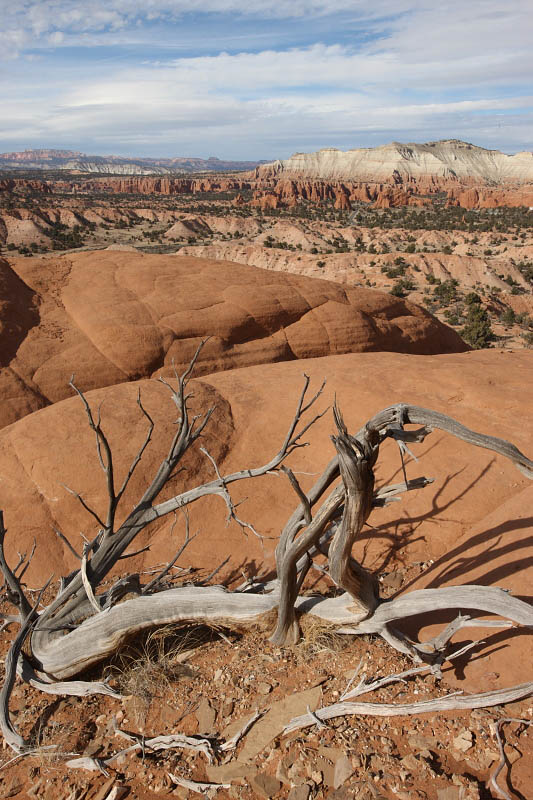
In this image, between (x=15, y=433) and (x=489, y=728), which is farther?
(x=15, y=433)

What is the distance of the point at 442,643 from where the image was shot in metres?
3.96

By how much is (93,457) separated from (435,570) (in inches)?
202

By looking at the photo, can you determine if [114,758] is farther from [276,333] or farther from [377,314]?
[377,314]

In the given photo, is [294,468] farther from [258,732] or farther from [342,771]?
[342,771]

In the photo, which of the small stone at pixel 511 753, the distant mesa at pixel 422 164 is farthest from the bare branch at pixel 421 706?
the distant mesa at pixel 422 164

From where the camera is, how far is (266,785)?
138 inches

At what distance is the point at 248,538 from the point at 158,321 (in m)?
7.15

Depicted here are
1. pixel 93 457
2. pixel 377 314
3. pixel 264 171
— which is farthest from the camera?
pixel 264 171

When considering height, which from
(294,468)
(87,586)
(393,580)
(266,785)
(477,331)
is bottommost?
(477,331)

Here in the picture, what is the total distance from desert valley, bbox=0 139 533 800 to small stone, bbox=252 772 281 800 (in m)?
0.02

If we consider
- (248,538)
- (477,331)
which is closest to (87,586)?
(248,538)

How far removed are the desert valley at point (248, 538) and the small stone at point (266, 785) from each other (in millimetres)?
18

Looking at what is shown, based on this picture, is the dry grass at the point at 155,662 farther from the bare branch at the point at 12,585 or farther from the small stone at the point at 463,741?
the small stone at the point at 463,741

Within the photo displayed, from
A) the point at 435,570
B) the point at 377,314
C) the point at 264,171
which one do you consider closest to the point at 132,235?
the point at 377,314
